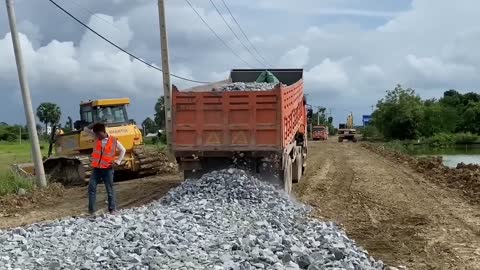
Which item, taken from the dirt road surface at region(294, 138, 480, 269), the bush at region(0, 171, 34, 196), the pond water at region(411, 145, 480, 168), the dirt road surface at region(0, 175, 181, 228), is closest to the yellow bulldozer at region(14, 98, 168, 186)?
the dirt road surface at region(0, 175, 181, 228)

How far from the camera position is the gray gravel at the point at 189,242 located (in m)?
6.37

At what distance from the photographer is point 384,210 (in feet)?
38.7

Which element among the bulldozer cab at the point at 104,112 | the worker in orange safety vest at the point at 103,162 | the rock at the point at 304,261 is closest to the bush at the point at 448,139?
the bulldozer cab at the point at 104,112

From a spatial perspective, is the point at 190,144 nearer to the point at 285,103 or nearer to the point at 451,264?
the point at 285,103

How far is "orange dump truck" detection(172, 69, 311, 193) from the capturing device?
39.9 feet

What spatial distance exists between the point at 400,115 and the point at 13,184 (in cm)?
6266

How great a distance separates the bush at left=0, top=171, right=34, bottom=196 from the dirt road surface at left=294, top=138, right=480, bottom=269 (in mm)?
6870

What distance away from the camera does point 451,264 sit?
24.6ft

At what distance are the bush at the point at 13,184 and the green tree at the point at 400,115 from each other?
202ft

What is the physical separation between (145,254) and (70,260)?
0.78 metres

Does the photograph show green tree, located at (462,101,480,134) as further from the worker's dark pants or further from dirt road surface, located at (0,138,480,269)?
the worker's dark pants

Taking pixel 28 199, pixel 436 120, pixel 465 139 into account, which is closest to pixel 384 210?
pixel 28 199

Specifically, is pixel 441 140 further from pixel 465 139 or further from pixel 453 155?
pixel 453 155

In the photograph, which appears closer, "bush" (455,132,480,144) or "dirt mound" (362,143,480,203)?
"dirt mound" (362,143,480,203)
